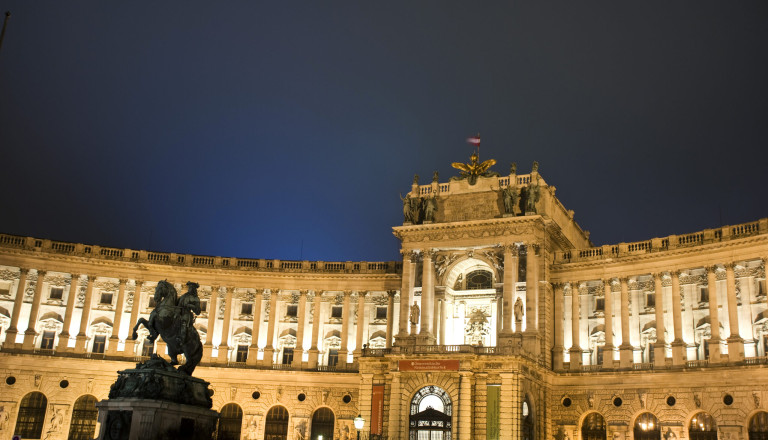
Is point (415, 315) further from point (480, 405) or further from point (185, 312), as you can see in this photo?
point (185, 312)

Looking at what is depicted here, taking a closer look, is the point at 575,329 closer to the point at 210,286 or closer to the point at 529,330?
the point at 529,330

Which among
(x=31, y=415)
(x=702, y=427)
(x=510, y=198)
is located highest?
(x=510, y=198)

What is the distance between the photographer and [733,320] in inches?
2044

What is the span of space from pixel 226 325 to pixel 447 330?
18748 millimetres

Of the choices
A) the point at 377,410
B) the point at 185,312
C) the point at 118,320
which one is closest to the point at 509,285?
the point at 377,410

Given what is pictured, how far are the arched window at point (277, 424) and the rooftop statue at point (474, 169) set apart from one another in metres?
23.4

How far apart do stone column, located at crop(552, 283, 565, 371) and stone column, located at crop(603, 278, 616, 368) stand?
3.17 meters

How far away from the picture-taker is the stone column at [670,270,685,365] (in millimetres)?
53938

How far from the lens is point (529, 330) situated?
182 feet

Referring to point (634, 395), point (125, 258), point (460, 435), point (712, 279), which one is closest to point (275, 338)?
point (125, 258)

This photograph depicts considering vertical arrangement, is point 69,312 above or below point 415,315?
below

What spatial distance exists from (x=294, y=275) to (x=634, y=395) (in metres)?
28.8

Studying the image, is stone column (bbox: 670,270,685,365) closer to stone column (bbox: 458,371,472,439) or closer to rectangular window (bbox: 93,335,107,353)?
stone column (bbox: 458,371,472,439)

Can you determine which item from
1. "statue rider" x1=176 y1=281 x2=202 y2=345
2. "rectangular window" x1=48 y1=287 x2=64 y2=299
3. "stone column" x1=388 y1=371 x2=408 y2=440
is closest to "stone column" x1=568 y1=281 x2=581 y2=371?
"stone column" x1=388 y1=371 x2=408 y2=440
